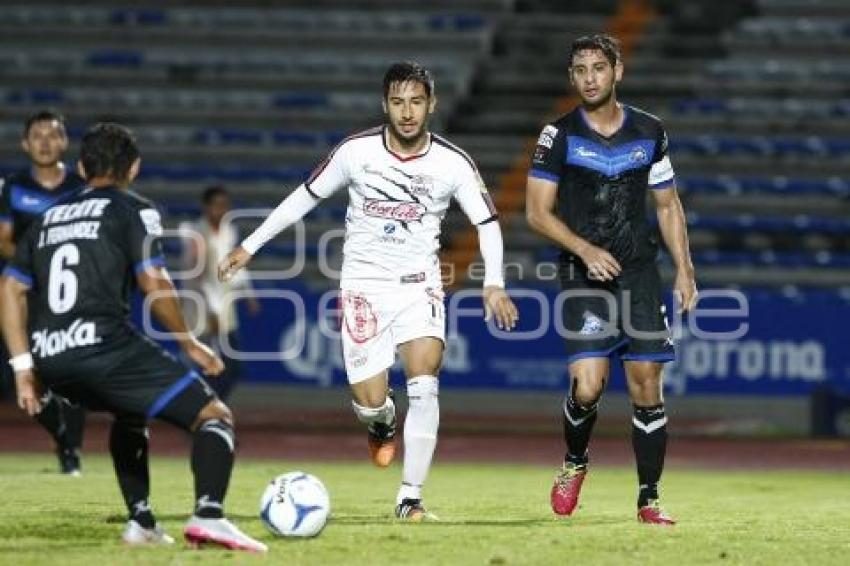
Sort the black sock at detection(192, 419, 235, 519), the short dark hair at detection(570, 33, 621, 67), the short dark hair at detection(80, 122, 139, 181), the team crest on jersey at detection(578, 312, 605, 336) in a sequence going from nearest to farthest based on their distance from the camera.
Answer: the black sock at detection(192, 419, 235, 519)
the short dark hair at detection(80, 122, 139, 181)
the short dark hair at detection(570, 33, 621, 67)
the team crest on jersey at detection(578, 312, 605, 336)

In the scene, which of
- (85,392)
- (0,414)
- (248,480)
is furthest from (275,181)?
(85,392)

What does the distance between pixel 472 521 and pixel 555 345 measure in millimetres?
10367

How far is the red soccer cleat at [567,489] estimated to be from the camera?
970cm

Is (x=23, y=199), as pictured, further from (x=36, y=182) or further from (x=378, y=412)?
(x=378, y=412)

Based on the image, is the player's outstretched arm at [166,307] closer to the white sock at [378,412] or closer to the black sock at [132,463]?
the black sock at [132,463]

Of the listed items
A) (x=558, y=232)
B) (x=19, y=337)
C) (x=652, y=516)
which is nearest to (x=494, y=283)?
(x=558, y=232)

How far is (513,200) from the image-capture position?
2386 cm

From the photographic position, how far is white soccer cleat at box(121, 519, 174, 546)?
7672 millimetres

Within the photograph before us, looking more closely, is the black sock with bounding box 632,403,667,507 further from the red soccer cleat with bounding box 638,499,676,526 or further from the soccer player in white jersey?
the soccer player in white jersey

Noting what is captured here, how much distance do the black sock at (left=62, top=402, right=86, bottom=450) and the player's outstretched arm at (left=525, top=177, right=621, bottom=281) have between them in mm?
4710

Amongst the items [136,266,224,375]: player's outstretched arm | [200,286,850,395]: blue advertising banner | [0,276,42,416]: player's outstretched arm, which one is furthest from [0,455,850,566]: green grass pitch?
[200,286,850,395]: blue advertising banner

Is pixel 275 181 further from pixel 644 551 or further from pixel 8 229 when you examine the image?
pixel 644 551

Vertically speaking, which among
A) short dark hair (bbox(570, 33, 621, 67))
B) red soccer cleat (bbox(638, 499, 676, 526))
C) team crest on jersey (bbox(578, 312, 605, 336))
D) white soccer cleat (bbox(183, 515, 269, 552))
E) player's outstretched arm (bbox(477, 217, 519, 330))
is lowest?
red soccer cleat (bbox(638, 499, 676, 526))

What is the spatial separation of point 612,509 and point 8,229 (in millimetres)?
4579
